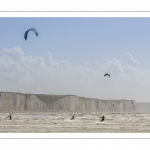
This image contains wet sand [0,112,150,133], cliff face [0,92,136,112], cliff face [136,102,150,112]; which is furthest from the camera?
cliff face [136,102,150,112]

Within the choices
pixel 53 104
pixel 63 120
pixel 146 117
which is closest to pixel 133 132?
pixel 146 117

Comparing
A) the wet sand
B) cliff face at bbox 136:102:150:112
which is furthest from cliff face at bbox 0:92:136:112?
cliff face at bbox 136:102:150:112

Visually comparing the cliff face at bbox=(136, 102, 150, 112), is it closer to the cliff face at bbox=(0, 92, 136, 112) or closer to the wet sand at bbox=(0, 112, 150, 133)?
the cliff face at bbox=(0, 92, 136, 112)

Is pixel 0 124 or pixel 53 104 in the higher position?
pixel 53 104

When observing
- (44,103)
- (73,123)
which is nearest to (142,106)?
(44,103)

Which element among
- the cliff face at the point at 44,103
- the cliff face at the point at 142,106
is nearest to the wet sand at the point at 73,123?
the cliff face at the point at 44,103

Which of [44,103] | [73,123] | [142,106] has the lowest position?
[73,123]

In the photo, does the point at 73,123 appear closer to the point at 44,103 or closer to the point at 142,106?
the point at 44,103
